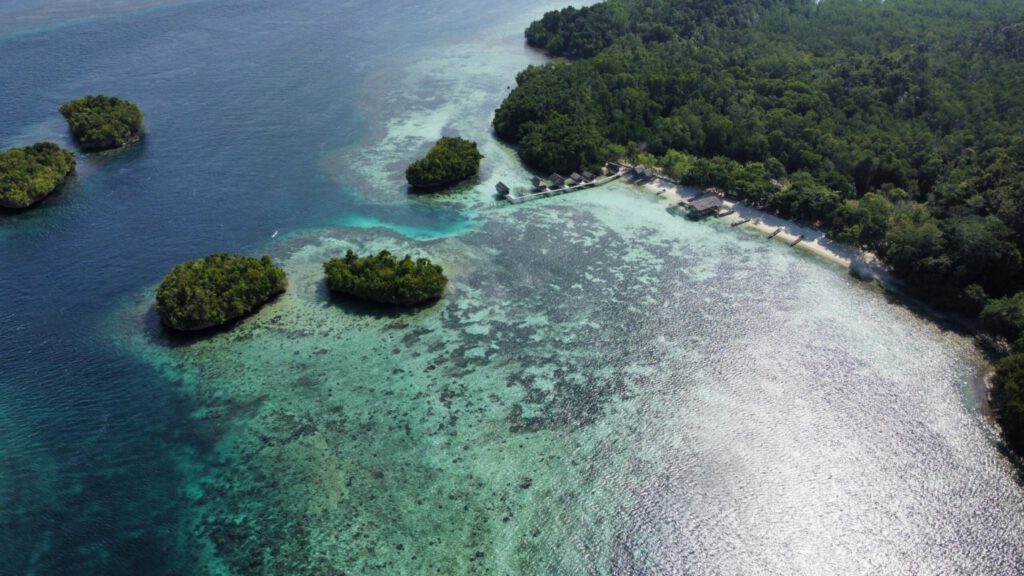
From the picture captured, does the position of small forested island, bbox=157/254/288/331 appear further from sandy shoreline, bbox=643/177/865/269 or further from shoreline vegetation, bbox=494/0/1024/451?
sandy shoreline, bbox=643/177/865/269

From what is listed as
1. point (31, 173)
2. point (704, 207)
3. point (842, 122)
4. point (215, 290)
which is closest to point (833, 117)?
point (842, 122)

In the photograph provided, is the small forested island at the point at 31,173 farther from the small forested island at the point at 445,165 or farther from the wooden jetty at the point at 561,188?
the wooden jetty at the point at 561,188

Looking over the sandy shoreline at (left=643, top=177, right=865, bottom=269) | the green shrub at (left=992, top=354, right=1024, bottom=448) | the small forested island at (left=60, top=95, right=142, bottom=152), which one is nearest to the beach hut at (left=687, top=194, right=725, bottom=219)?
the sandy shoreline at (left=643, top=177, right=865, bottom=269)

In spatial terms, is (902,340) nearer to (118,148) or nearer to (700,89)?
(700,89)

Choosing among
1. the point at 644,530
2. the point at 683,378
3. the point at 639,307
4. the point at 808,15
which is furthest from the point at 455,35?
the point at 644,530

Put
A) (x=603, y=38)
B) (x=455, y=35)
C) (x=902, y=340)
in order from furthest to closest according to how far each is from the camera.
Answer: (x=455, y=35), (x=603, y=38), (x=902, y=340)

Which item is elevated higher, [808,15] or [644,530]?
[808,15]

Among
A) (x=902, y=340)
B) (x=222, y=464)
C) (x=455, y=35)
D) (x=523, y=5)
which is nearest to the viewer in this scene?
(x=222, y=464)
